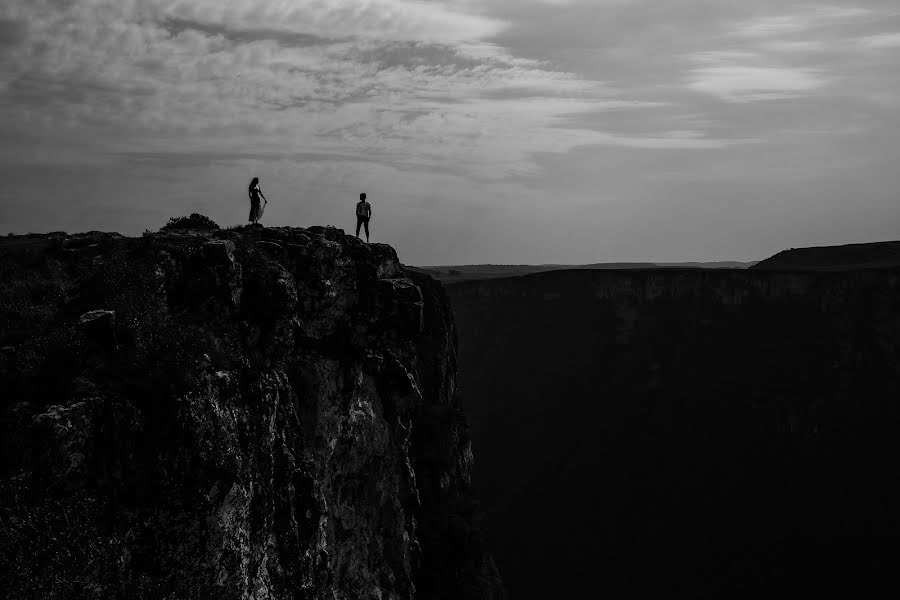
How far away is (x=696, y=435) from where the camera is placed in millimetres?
84062

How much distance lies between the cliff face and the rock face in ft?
146

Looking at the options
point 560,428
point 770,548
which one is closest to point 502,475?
point 560,428

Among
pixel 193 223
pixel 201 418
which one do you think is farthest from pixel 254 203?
pixel 201 418

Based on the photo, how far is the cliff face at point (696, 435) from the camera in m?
69.7

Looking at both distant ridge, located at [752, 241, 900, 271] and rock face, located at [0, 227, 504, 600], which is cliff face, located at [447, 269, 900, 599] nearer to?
distant ridge, located at [752, 241, 900, 271]


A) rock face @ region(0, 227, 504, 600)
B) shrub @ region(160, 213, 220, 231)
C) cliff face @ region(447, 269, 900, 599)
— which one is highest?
shrub @ region(160, 213, 220, 231)

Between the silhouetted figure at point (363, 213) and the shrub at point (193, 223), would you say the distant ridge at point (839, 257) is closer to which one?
the silhouetted figure at point (363, 213)

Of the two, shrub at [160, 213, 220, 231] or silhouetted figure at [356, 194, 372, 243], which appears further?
silhouetted figure at [356, 194, 372, 243]

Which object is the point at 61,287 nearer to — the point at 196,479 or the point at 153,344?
the point at 153,344

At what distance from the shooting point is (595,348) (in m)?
98.3

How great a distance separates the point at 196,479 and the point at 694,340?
261 feet

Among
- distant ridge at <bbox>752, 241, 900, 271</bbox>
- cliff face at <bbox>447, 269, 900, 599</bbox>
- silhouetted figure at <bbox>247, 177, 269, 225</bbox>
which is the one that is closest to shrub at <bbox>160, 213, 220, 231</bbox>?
silhouetted figure at <bbox>247, 177, 269, 225</bbox>

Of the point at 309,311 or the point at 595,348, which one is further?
the point at 595,348

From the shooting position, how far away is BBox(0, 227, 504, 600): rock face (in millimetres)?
15852
